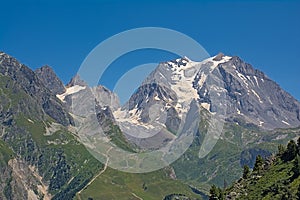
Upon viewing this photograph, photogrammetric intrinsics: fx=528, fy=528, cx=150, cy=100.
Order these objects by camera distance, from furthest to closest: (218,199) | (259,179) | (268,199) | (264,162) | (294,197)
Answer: (264,162)
(259,179)
(218,199)
(268,199)
(294,197)

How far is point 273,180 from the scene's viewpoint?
110 metres

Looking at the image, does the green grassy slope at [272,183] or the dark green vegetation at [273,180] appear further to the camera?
the dark green vegetation at [273,180]

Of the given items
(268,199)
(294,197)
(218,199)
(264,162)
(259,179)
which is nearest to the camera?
(294,197)

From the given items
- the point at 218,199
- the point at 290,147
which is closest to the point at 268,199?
the point at 218,199

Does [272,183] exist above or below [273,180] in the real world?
below

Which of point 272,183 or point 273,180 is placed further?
point 273,180

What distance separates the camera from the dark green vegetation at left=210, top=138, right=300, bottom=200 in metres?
100

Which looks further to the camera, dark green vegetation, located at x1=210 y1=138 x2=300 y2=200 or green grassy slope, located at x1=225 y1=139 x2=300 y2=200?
dark green vegetation, located at x1=210 y1=138 x2=300 y2=200

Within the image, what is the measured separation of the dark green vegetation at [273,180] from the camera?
100 meters

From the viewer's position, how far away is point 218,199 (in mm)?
110875

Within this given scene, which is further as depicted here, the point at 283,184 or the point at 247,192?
the point at 247,192

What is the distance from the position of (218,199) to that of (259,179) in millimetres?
13220

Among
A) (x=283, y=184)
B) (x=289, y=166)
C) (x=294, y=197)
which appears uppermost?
(x=289, y=166)

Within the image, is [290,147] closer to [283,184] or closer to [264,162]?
[264,162]
